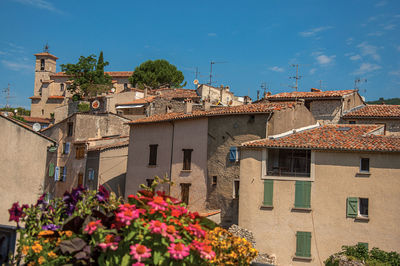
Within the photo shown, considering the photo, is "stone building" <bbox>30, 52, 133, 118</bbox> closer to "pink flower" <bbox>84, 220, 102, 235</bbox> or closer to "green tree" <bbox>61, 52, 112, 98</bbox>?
"green tree" <bbox>61, 52, 112, 98</bbox>

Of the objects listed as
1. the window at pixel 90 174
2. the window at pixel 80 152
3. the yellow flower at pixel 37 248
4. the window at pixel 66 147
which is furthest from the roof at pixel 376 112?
the yellow flower at pixel 37 248

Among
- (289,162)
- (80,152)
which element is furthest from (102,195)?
(80,152)

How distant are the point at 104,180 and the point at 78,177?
3891 millimetres

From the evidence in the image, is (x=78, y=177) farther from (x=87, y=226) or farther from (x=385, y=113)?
(x=87, y=226)

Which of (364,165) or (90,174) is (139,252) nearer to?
(364,165)

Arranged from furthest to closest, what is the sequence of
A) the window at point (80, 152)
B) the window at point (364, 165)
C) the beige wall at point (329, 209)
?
the window at point (80, 152)
the window at point (364, 165)
the beige wall at point (329, 209)

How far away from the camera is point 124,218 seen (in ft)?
14.2

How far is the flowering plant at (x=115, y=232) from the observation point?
14.2 ft

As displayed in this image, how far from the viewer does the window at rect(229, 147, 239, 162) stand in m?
29.0

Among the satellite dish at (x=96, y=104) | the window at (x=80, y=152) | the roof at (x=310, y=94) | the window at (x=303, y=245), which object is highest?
the satellite dish at (x=96, y=104)

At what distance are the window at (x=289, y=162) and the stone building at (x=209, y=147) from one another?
160cm

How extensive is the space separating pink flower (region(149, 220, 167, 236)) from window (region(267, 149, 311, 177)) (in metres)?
23.2

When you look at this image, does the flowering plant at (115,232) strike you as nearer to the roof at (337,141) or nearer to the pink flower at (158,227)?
the pink flower at (158,227)

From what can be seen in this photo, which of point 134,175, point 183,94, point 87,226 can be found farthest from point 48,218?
point 183,94
